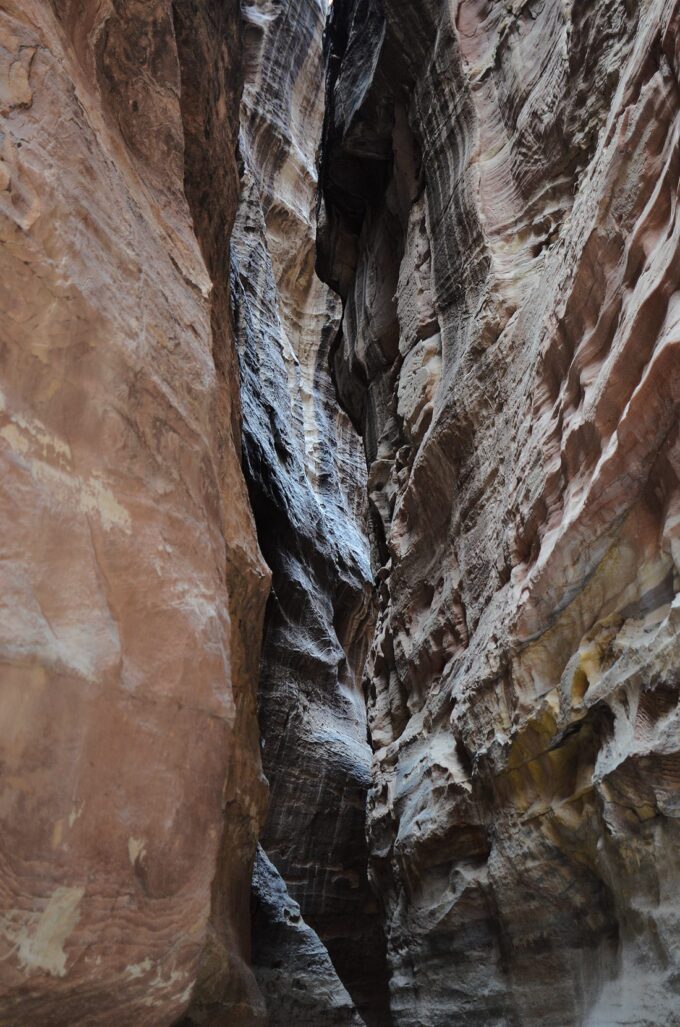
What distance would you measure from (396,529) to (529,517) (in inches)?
118

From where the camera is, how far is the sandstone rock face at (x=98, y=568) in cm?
265

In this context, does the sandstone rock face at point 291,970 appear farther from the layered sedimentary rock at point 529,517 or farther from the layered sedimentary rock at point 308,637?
the layered sedimentary rock at point 529,517

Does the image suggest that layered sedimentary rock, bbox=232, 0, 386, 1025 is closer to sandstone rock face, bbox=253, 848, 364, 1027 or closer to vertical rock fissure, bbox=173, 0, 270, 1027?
sandstone rock face, bbox=253, 848, 364, 1027

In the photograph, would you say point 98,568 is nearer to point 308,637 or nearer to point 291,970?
point 291,970

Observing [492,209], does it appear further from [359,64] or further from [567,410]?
[359,64]

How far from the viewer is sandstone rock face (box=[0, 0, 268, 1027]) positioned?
2646mm

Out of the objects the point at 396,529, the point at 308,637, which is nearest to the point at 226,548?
the point at 396,529

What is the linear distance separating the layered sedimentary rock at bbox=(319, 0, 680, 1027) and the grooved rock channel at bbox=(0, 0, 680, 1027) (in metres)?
0.03

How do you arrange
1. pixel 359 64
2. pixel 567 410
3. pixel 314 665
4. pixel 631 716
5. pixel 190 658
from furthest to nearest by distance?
1. pixel 314 665
2. pixel 359 64
3. pixel 567 410
4. pixel 631 716
5. pixel 190 658

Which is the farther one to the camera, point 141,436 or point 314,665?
point 314,665

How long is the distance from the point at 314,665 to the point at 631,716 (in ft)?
26.9

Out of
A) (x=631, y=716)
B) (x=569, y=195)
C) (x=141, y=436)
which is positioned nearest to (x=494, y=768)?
(x=631, y=716)

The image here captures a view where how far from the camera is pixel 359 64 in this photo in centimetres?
1010

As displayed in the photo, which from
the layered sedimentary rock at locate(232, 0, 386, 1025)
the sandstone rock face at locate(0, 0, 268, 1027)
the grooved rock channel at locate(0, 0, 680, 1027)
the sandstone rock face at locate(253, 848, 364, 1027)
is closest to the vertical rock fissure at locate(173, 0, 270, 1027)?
the grooved rock channel at locate(0, 0, 680, 1027)
